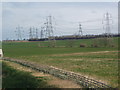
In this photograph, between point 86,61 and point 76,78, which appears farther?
point 86,61

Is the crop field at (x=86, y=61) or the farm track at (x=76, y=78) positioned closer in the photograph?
the farm track at (x=76, y=78)

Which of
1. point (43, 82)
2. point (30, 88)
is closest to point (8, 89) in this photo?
point (30, 88)

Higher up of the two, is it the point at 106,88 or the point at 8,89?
the point at 106,88

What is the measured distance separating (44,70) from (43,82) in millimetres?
8104

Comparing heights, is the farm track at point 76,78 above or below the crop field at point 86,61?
above

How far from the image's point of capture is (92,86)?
18609 millimetres

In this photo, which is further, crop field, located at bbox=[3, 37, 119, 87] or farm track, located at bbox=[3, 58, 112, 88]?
crop field, located at bbox=[3, 37, 119, 87]

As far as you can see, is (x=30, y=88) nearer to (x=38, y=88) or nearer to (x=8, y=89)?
(x=38, y=88)

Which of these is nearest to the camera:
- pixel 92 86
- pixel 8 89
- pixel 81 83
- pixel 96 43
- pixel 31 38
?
pixel 92 86

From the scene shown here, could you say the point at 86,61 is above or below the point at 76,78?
below

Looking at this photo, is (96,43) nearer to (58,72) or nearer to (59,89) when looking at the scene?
(58,72)

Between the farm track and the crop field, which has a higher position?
the farm track

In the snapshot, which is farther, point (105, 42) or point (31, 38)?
point (31, 38)

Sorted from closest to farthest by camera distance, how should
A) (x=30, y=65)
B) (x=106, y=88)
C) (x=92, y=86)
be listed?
(x=106, y=88) < (x=92, y=86) < (x=30, y=65)
